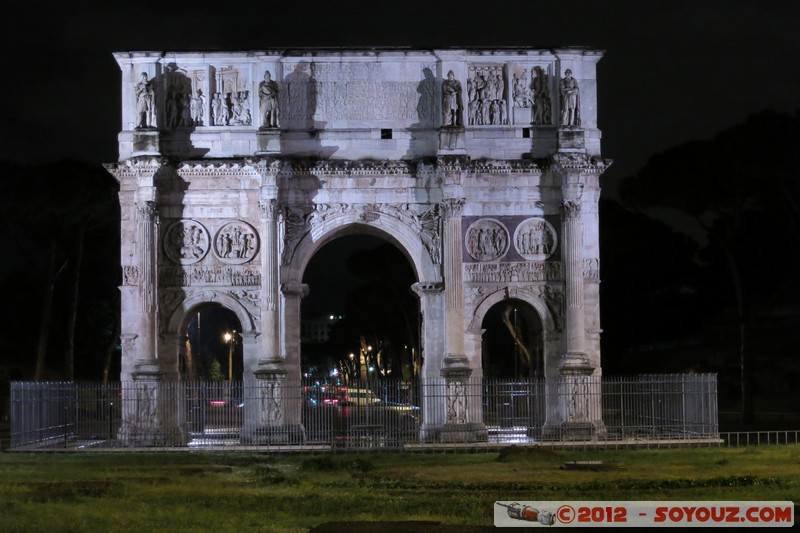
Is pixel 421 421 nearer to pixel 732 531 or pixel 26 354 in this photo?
pixel 732 531

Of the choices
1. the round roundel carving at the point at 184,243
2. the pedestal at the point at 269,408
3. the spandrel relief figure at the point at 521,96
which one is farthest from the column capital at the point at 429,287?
the round roundel carving at the point at 184,243

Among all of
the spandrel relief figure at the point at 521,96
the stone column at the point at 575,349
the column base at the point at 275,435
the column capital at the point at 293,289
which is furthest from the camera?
the spandrel relief figure at the point at 521,96

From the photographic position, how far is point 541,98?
104ft

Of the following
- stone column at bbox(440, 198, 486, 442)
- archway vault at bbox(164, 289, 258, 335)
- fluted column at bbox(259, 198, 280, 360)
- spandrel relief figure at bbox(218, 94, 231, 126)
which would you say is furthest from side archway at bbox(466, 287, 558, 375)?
spandrel relief figure at bbox(218, 94, 231, 126)

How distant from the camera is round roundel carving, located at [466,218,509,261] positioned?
31.5 meters

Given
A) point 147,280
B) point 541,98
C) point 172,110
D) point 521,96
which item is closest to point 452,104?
point 521,96

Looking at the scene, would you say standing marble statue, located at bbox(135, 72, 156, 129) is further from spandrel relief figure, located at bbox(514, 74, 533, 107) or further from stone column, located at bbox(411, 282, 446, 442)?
spandrel relief figure, located at bbox(514, 74, 533, 107)

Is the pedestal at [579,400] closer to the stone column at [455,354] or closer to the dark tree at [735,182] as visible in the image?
the stone column at [455,354]

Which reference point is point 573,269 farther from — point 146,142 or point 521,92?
point 146,142

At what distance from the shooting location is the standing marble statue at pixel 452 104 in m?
30.9

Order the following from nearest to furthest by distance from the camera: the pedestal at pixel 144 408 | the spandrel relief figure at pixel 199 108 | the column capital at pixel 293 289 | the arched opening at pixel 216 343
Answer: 1. the pedestal at pixel 144 408
2. the column capital at pixel 293 289
3. the spandrel relief figure at pixel 199 108
4. the arched opening at pixel 216 343

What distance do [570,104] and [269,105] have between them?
7564 mm

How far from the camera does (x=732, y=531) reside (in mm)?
11578

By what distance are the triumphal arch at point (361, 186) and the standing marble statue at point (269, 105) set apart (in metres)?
0.04
